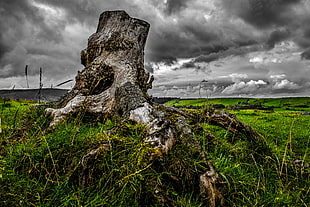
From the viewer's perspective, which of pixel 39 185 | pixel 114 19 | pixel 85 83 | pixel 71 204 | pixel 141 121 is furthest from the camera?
pixel 114 19

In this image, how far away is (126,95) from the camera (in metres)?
4.54

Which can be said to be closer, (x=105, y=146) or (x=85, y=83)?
(x=105, y=146)

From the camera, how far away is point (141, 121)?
3375 mm

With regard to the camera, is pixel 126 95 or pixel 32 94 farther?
pixel 32 94

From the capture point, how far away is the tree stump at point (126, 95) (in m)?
2.77

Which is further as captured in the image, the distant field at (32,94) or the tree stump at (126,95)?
the distant field at (32,94)

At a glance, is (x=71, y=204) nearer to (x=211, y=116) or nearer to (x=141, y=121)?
(x=141, y=121)

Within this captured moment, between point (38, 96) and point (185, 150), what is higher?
point (38, 96)

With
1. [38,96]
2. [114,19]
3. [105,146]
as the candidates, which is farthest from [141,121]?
[114,19]

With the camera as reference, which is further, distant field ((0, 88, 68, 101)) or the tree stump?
distant field ((0, 88, 68, 101))

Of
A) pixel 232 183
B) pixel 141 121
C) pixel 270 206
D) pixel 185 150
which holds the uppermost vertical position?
pixel 141 121

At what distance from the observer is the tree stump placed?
277cm

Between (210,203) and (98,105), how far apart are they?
3938 mm

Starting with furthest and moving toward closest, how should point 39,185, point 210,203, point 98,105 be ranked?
point 98,105
point 39,185
point 210,203
